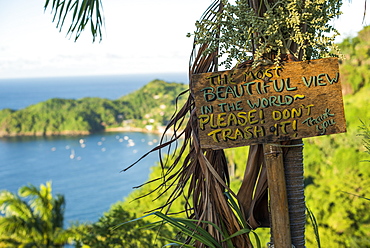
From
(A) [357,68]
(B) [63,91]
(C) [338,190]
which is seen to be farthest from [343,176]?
(B) [63,91]

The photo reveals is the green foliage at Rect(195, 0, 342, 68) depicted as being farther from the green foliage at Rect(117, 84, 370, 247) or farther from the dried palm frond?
the green foliage at Rect(117, 84, 370, 247)

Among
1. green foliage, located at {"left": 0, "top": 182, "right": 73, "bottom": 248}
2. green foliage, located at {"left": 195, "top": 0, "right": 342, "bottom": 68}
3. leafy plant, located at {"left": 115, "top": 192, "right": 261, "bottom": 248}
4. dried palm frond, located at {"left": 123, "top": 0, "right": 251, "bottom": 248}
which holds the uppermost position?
green foliage, located at {"left": 195, "top": 0, "right": 342, "bottom": 68}

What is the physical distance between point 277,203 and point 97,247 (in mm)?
2957

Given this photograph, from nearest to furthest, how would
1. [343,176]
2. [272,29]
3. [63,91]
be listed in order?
[272,29] < [343,176] < [63,91]

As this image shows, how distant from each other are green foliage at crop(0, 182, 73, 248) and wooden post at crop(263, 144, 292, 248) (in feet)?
28.4

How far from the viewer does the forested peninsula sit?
169ft

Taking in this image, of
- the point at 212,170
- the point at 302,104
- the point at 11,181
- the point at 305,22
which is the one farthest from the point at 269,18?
the point at 11,181

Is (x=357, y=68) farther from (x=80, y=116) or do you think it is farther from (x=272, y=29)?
(x=80, y=116)

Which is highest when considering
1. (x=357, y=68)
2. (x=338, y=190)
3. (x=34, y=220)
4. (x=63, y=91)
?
(x=63, y=91)

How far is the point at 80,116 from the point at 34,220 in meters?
43.9

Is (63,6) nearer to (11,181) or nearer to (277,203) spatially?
(277,203)

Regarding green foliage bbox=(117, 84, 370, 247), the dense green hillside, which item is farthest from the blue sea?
green foliage bbox=(117, 84, 370, 247)

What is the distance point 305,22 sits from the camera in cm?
99

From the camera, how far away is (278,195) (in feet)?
3.35
